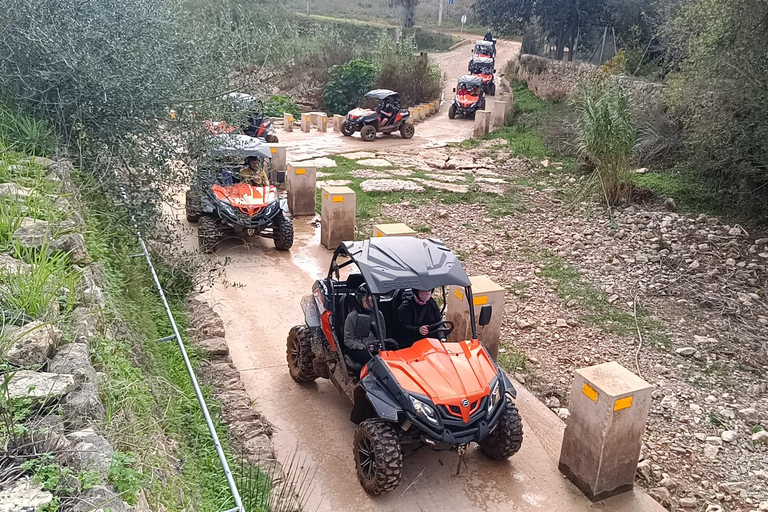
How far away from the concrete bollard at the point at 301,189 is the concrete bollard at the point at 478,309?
18.3 feet

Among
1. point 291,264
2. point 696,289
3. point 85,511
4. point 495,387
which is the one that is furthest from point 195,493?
point 696,289

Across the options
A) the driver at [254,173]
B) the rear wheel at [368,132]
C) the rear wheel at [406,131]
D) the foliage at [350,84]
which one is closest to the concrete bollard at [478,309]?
the driver at [254,173]

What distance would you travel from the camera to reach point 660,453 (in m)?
5.64

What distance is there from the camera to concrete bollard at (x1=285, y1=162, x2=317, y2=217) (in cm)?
1166

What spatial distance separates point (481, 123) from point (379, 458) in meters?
17.2

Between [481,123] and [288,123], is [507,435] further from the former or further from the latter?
[288,123]

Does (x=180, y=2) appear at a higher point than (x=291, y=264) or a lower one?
higher

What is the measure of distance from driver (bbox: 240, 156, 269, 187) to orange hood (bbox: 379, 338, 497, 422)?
18.3 ft

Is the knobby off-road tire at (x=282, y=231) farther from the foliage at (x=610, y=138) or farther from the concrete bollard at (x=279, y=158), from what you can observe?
the foliage at (x=610, y=138)

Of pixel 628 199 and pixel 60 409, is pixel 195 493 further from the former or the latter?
pixel 628 199

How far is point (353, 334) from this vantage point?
527 centimetres

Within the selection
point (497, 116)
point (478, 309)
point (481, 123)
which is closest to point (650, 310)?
point (478, 309)

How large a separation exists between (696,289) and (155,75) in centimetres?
731

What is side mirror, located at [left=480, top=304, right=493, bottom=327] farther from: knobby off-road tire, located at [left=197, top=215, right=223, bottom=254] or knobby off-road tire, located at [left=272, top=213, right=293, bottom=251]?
knobby off-road tire, located at [left=272, top=213, right=293, bottom=251]
